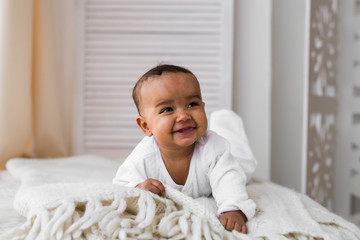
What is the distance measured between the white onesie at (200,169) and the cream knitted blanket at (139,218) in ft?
0.27

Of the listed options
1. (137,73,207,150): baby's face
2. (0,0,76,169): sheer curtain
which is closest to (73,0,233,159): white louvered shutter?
(0,0,76,169): sheer curtain

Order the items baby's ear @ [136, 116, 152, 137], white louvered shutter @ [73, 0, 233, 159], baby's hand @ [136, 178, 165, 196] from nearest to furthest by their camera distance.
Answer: baby's hand @ [136, 178, 165, 196] → baby's ear @ [136, 116, 152, 137] → white louvered shutter @ [73, 0, 233, 159]

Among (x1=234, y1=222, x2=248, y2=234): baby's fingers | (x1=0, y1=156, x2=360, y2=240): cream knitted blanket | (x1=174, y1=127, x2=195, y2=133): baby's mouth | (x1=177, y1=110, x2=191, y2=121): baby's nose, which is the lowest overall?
(x1=234, y1=222, x2=248, y2=234): baby's fingers

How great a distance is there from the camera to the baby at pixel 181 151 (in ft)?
3.06

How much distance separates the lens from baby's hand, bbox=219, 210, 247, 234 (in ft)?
2.64

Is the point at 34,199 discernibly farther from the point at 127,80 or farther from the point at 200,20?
the point at 200,20

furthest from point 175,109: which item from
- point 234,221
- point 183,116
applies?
point 234,221

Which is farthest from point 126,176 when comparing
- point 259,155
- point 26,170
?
point 259,155

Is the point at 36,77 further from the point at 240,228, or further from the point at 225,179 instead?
the point at 240,228

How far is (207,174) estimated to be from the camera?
41.4 inches

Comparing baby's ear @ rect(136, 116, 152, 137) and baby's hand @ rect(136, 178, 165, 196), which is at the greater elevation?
baby's ear @ rect(136, 116, 152, 137)

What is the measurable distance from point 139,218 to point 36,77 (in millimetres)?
1487

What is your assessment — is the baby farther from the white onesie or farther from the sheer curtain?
the sheer curtain

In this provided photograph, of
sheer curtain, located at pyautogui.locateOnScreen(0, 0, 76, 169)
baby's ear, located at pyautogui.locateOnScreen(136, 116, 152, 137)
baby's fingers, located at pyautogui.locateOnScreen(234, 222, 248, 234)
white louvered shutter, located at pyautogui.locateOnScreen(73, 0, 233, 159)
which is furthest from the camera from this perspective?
white louvered shutter, located at pyautogui.locateOnScreen(73, 0, 233, 159)
